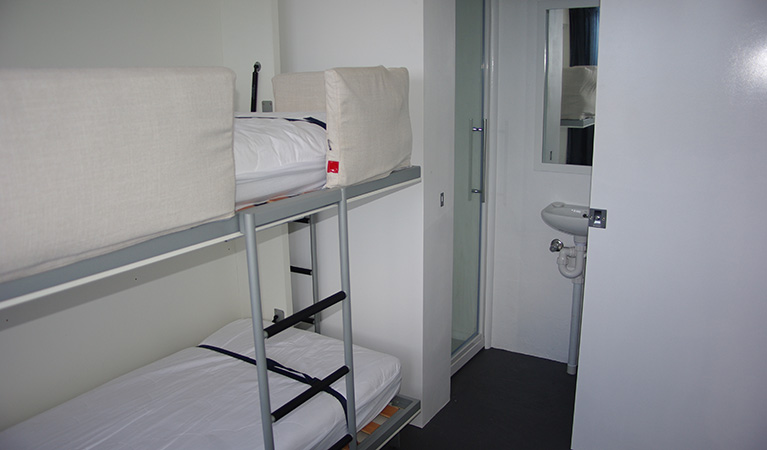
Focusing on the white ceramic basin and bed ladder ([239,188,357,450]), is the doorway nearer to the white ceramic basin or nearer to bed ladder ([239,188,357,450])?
the white ceramic basin

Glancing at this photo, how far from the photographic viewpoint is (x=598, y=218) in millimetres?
2559

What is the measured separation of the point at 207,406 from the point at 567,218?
6.91 ft

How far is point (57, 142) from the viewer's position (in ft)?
3.83

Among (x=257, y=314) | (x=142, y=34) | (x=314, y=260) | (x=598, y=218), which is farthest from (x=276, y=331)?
(x=142, y=34)

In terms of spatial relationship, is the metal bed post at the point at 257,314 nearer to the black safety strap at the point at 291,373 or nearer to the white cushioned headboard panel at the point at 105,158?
the white cushioned headboard panel at the point at 105,158

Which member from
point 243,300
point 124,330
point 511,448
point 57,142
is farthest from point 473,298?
point 57,142

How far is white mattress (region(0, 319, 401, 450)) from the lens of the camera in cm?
204

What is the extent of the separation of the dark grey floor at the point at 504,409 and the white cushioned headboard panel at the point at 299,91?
172cm

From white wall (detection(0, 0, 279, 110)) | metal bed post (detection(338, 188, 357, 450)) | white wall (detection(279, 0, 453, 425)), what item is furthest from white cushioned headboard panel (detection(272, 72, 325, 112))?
metal bed post (detection(338, 188, 357, 450))

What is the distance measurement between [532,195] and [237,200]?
2.33 meters

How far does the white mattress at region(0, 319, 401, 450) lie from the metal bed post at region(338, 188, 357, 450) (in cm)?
5

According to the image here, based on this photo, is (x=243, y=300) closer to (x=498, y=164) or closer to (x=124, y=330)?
(x=124, y=330)

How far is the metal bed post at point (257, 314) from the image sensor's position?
1627 millimetres

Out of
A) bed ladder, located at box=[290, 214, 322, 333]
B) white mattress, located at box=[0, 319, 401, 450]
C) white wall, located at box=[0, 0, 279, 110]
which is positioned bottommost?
white mattress, located at box=[0, 319, 401, 450]
